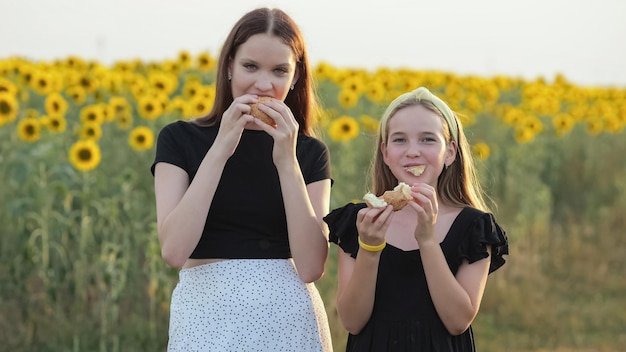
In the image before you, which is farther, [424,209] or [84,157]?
[84,157]

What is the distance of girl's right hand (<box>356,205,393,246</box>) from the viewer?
2.50 m

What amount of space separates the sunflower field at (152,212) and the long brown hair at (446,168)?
0.35 m

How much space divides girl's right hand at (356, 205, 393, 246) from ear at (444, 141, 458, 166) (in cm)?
45

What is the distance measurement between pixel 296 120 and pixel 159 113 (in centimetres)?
408

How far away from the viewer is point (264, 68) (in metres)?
2.79

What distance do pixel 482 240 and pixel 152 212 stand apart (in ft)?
10.5

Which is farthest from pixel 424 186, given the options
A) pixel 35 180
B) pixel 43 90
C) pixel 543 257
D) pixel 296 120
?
pixel 43 90

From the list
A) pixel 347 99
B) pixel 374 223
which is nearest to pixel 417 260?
pixel 374 223

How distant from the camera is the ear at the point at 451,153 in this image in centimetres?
290

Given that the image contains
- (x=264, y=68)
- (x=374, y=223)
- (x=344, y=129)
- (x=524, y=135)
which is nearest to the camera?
(x=374, y=223)

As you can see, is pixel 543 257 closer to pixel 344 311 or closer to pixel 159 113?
pixel 159 113

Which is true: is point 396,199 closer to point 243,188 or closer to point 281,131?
point 281,131

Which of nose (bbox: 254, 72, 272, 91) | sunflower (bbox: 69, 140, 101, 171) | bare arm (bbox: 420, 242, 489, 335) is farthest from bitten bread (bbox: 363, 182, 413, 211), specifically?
sunflower (bbox: 69, 140, 101, 171)

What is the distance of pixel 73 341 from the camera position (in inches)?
200
